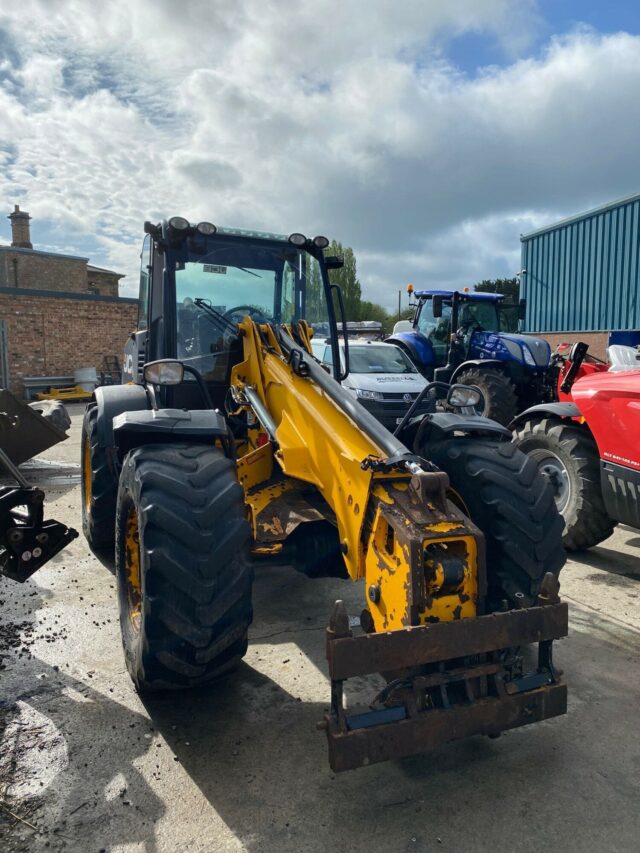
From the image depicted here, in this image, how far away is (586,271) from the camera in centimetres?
1560

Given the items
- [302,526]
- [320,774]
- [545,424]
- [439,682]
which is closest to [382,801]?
[320,774]

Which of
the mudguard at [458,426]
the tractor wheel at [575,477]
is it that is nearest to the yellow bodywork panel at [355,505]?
the mudguard at [458,426]

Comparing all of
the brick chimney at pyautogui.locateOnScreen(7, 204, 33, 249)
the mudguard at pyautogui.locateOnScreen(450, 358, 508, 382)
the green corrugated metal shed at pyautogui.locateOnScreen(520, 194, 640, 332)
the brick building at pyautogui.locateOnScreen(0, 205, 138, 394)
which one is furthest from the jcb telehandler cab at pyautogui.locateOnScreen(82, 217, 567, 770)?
the brick chimney at pyautogui.locateOnScreen(7, 204, 33, 249)

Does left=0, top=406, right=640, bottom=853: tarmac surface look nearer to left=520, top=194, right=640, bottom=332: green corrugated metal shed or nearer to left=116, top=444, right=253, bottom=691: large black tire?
left=116, top=444, right=253, bottom=691: large black tire

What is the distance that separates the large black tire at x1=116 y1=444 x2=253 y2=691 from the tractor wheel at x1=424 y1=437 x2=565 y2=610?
117 centimetres

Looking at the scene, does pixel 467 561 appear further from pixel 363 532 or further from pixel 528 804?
pixel 528 804

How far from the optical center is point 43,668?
3582mm

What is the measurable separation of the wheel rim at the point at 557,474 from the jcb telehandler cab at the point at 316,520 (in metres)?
2.10

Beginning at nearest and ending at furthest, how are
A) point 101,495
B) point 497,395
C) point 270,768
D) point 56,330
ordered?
point 270,768, point 101,495, point 497,395, point 56,330

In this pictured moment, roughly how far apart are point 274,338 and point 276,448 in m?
0.79

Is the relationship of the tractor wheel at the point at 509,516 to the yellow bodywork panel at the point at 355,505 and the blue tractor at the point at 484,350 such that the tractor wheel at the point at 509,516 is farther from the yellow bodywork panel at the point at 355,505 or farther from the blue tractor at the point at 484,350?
the blue tractor at the point at 484,350

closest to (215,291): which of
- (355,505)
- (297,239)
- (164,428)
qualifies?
(297,239)

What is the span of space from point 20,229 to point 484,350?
2927 cm

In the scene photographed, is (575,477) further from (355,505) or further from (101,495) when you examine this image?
(101,495)
